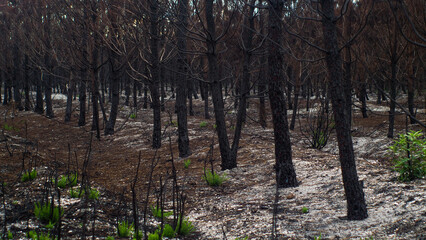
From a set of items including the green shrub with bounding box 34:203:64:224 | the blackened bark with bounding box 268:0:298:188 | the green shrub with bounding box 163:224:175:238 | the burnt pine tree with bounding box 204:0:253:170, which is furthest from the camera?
the burnt pine tree with bounding box 204:0:253:170

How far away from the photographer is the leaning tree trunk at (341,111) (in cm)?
365

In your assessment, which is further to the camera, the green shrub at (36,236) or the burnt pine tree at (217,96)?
the burnt pine tree at (217,96)

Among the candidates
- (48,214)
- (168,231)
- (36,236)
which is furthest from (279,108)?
(36,236)

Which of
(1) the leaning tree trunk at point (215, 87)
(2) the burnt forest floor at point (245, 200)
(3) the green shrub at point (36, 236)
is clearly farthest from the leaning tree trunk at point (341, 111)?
(1) the leaning tree trunk at point (215, 87)

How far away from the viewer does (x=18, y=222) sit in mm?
3678

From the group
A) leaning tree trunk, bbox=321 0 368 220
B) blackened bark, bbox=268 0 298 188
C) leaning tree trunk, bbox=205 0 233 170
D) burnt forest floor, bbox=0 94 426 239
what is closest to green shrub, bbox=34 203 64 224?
burnt forest floor, bbox=0 94 426 239

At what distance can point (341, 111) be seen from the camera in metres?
3.64

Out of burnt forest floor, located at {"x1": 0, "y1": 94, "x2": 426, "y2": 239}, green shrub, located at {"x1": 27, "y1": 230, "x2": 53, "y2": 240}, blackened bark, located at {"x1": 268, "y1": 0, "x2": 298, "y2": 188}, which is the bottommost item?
burnt forest floor, located at {"x1": 0, "y1": 94, "x2": 426, "y2": 239}

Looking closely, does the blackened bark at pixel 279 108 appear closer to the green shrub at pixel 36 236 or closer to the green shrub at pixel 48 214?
the green shrub at pixel 48 214

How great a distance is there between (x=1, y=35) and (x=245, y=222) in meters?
27.7

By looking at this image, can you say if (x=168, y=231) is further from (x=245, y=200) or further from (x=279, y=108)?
(x=279, y=108)

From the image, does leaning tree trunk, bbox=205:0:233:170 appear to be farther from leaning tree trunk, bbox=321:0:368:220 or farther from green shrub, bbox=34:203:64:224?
green shrub, bbox=34:203:64:224

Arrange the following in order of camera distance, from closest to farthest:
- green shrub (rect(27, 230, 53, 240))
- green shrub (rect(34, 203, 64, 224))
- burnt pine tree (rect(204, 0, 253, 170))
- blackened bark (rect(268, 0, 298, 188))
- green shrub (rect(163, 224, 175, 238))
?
green shrub (rect(27, 230, 53, 240)), green shrub (rect(163, 224, 175, 238)), green shrub (rect(34, 203, 64, 224)), blackened bark (rect(268, 0, 298, 188)), burnt pine tree (rect(204, 0, 253, 170))

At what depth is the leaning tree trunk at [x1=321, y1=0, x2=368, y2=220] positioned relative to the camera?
3.65 metres
